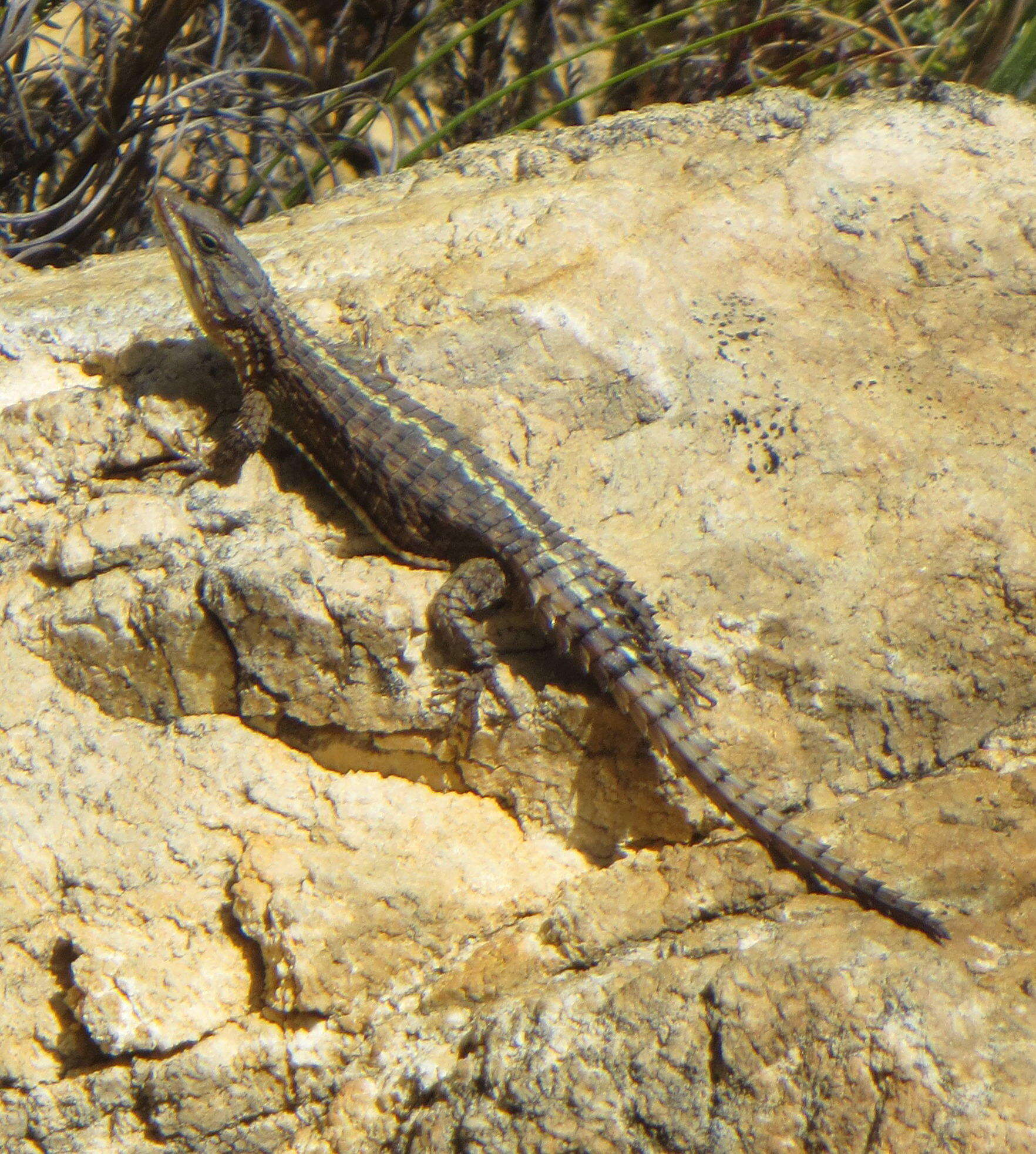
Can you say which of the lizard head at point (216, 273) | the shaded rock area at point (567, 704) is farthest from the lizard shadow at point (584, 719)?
the lizard head at point (216, 273)

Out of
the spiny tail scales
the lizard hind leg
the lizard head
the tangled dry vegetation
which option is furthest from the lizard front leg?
the tangled dry vegetation

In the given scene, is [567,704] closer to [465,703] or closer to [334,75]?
[465,703]

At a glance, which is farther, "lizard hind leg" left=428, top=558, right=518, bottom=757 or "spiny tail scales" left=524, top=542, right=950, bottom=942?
"lizard hind leg" left=428, top=558, right=518, bottom=757

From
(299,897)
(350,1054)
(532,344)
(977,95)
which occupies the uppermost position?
(977,95)

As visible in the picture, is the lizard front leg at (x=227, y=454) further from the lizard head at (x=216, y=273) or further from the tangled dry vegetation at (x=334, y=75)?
the tangled dry vegetation at (x=334, y=75)

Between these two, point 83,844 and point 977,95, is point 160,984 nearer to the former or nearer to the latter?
point 83,844

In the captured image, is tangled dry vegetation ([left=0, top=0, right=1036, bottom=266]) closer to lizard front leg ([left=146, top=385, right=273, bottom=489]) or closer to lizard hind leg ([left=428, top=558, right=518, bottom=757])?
lizard front leg ([left=146, top=385, right=273, bottom=489])

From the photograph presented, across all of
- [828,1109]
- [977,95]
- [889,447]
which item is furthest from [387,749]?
[977,95]

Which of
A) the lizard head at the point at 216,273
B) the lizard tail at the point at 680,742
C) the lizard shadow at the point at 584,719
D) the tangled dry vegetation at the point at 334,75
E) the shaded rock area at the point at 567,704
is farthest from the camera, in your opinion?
the tangled dry vegetation at the point at 334,75
